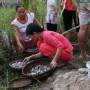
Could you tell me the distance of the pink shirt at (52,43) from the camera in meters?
4.91

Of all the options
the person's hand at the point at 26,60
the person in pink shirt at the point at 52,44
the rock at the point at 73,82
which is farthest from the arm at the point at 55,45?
the rock at the point at 73,82

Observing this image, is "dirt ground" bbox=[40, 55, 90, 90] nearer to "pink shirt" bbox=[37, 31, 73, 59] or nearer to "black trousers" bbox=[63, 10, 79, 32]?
"pink shirt" bbox=[37, 31, 73, 59]

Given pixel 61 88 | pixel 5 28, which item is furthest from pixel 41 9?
pixel 61 88

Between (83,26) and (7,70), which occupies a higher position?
(83,26)

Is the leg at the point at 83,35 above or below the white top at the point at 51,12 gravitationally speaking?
below

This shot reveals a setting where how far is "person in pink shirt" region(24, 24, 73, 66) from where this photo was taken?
482cm

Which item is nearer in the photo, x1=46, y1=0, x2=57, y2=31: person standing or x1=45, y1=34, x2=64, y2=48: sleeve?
x1=45, y1=34, x2=64, y2=48: sleeve

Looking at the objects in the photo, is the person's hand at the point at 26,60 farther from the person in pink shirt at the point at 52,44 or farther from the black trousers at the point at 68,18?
the black trousers at the point at 68,18

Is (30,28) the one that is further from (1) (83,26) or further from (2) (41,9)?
(2) (41,9)

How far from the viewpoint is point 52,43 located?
4949 millimetres

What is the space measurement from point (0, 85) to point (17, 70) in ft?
1.65

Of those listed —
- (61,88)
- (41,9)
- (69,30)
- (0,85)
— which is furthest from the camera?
(41,9)

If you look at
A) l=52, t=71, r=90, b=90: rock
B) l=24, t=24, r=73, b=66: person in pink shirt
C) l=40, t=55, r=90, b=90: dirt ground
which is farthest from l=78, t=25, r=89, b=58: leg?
l=52, t=71, r=90, b=90: rock

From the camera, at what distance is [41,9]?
7.11m
